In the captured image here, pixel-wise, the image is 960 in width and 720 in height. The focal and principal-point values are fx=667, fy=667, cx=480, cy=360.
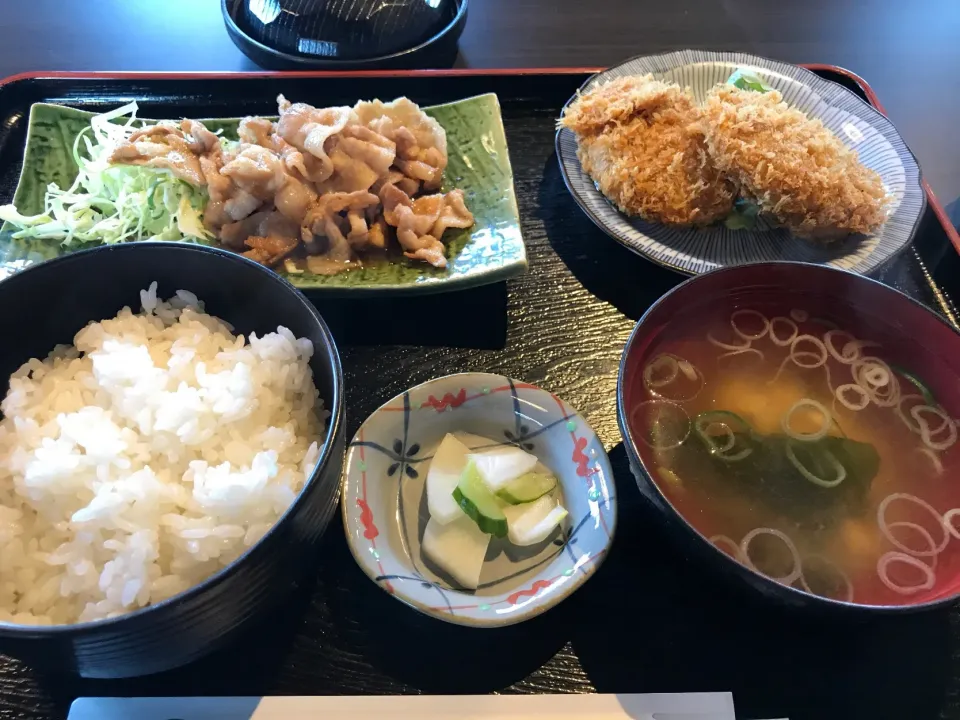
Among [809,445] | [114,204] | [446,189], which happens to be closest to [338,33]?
[446,189]

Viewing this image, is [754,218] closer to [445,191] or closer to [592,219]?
[592,219]

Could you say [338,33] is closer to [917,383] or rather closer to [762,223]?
[762,223]

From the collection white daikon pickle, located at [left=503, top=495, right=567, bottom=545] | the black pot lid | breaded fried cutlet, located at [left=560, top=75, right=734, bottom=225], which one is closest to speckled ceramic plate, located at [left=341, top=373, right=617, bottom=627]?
white daikon pickle, located at [left=503, top=495, right=567, bottom=545]

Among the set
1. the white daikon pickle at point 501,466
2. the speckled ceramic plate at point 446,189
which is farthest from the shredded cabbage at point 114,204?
the white daikon pickle at point 501,466

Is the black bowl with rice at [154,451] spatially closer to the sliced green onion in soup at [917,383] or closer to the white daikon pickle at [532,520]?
the white daikon pickle at [532,520]

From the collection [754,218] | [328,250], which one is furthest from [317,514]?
[754,218]

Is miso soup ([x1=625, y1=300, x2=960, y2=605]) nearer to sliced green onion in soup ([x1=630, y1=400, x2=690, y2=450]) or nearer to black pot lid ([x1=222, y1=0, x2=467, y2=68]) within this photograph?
sliced green onion in soup ([x1=630, y1=400, x2=690, y2=450])
